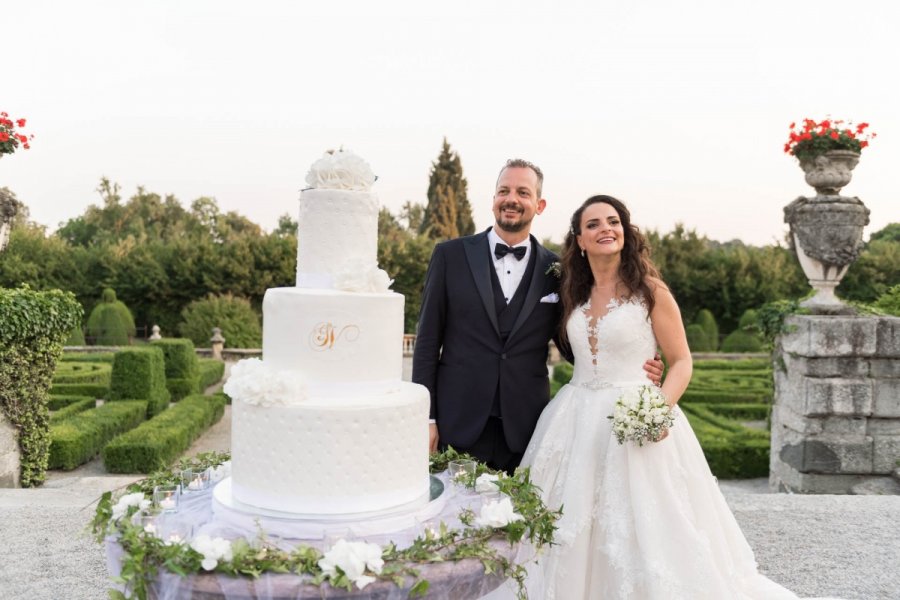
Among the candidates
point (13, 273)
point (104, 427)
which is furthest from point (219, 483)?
point (13, 273)

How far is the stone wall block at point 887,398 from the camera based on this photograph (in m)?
7.06

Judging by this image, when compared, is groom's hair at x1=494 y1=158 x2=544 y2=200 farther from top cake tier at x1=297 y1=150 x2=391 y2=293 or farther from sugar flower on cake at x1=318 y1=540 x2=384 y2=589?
sugar flower on cake at x1=318 y1=540 x2=384 y2=589

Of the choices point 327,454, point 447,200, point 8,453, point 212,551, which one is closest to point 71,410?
point 8,453

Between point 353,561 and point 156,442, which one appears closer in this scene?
point 353,561

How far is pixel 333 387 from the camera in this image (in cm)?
263

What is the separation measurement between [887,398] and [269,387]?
6813 mm

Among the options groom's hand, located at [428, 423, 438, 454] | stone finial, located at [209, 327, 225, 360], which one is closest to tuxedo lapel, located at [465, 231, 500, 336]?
groom's hand, located at [428, 423, 438, 454]

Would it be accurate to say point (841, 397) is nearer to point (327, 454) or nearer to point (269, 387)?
point (327, 454)

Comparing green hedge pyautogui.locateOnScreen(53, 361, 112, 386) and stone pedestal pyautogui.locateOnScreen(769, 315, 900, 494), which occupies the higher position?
stone pedestal pyautogui.locateOnScreen(769, 315, 900, 494)

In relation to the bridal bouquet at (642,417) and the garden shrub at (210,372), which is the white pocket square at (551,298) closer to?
the bridal bouquet at (642,417)

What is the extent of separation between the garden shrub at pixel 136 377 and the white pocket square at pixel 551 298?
9.65 metres

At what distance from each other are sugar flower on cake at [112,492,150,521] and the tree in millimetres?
32345

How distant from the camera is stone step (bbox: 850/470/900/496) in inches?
279

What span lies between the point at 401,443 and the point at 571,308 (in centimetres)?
142
